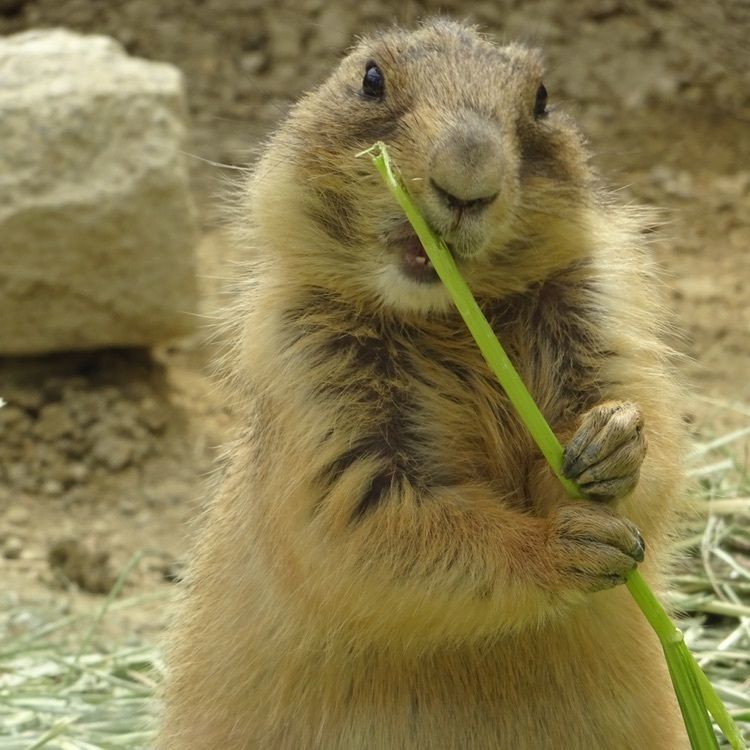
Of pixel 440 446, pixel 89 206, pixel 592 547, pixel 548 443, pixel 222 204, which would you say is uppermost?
pixel 222 204

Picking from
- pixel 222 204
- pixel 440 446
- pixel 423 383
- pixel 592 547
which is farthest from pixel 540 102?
pixel 222 204

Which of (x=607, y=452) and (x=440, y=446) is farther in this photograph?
(x=440, y=446)

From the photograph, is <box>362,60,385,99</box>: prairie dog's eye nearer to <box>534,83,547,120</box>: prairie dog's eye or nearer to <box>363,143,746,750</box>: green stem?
<box>534,83,547,120</box>: prairie dog's eye

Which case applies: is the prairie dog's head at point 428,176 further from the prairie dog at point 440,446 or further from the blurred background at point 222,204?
the blurred background at point 222,204

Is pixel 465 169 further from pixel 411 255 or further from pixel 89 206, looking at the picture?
pixel 89 206

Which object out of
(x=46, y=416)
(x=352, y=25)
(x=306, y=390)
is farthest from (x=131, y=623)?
(x=352, y=25)

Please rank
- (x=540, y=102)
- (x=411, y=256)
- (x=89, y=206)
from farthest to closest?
(x=89, y=206), (x=540, y=102), (x=411, y=256)
